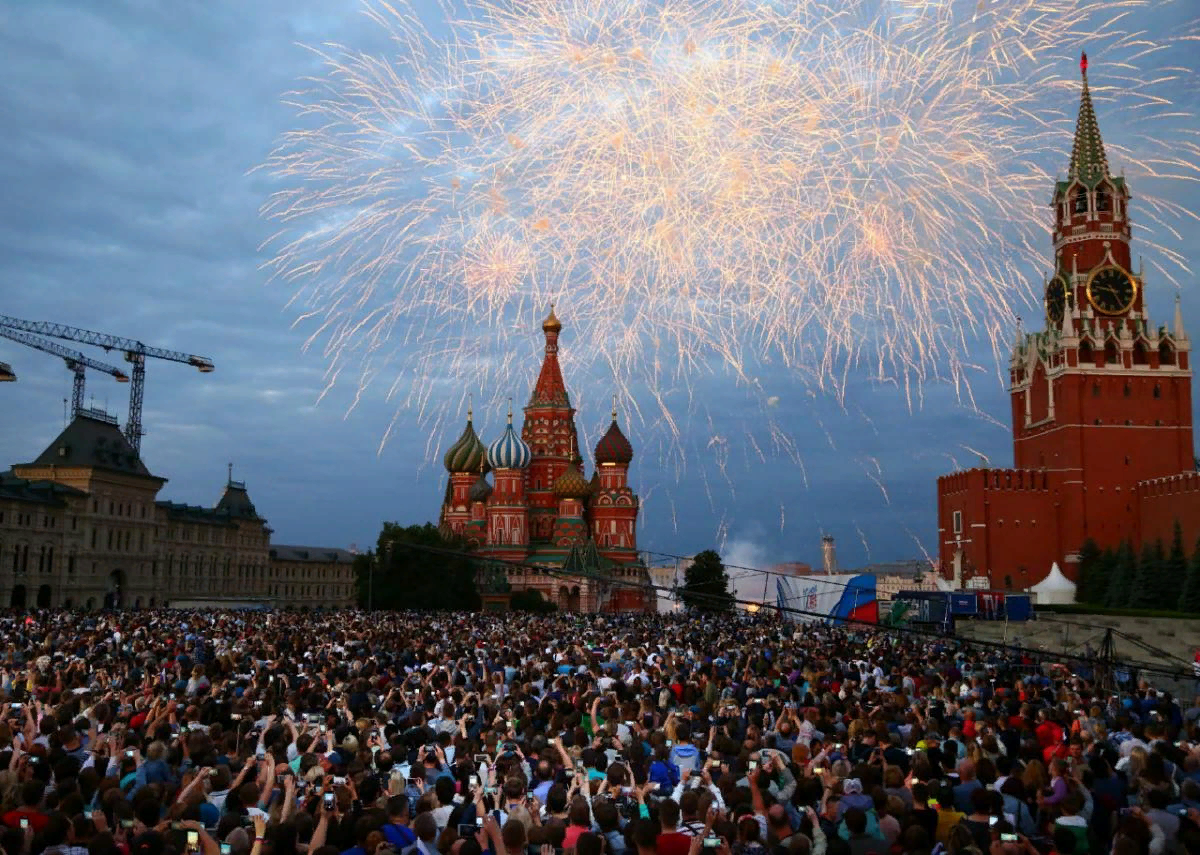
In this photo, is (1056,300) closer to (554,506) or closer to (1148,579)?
(1148,579)

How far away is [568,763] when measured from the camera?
8117 mm

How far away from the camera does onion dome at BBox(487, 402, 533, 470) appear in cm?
7812

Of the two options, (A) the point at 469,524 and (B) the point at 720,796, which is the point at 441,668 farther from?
(A) the point at 469,524

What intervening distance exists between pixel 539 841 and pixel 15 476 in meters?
77.1

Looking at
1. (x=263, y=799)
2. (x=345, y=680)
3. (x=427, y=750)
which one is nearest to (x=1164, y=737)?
(x=427, y=750)

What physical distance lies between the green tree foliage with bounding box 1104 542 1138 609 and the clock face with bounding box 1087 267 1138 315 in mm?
15465

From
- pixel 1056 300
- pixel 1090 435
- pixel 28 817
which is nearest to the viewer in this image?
pixel 28 817

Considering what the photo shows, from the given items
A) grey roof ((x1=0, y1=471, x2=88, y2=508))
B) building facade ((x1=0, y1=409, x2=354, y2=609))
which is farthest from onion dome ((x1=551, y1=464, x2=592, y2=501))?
grey roof ((x1=0, y1=471, x2=88, y2=508))

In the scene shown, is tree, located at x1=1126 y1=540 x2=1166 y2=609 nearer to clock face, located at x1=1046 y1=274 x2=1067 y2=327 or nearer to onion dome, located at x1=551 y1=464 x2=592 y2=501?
clock face, located at x1=1046 y1=274 x2=1067 y2=327

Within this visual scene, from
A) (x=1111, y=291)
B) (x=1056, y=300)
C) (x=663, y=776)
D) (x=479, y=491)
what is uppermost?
(x=1111, y=291)

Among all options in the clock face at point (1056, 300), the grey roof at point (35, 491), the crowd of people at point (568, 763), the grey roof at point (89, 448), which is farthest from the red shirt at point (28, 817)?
the grey roof at point (89, 448)

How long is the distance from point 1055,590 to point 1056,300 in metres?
17.8

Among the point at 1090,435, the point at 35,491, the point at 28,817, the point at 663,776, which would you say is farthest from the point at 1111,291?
Result: the point at 35,491

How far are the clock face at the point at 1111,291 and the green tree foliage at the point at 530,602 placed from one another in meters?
38.9
